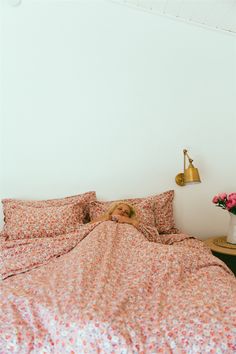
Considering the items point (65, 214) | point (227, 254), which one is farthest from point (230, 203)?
point (65, 214)

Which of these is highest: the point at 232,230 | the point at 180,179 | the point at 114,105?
the point at 114,105

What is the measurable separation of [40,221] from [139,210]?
2.50ft

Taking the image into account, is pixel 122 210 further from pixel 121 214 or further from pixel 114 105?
pixel 114 105

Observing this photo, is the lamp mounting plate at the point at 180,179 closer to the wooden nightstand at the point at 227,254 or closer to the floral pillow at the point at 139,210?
the floral pillow at the point at 139,210

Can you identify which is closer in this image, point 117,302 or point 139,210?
point 117,302

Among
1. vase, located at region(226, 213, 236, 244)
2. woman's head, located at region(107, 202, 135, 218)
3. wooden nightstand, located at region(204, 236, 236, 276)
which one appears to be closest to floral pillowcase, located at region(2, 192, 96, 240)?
woman's head, located at region(107, 202, 135, 218)

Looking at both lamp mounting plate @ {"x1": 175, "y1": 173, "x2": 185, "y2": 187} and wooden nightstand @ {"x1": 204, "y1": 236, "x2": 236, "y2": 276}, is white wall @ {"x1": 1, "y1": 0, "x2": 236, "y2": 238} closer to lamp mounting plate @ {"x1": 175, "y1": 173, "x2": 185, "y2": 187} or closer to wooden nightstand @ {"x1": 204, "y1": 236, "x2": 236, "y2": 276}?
lamp mounting plate @ {"x1": 175, "y1": 173, "x2": 185, "y2": 187}

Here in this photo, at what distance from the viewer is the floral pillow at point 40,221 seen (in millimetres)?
2191

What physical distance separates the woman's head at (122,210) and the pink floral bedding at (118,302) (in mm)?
602

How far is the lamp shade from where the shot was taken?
2.61 metres

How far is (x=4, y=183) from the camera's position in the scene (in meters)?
2.54

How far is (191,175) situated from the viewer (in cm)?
261

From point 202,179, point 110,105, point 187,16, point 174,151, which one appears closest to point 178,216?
point 202,179

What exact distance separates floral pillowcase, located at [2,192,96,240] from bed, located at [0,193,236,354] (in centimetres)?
48
